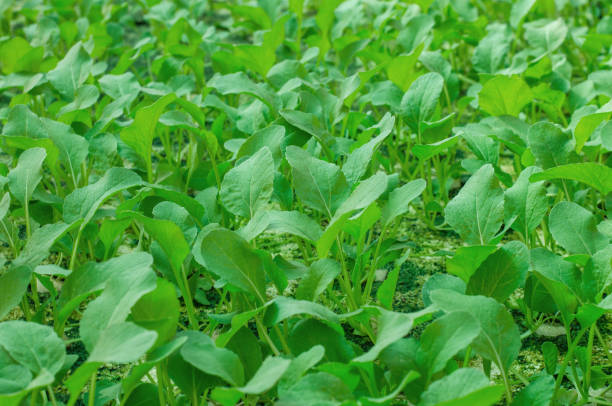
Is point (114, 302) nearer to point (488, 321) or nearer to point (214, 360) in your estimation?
point (214, 360)

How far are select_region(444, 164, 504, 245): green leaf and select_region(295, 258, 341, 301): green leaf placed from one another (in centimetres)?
19

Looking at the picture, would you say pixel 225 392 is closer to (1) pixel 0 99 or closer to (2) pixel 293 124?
(2) pixel 293 124

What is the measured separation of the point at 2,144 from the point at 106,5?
3.92 feet

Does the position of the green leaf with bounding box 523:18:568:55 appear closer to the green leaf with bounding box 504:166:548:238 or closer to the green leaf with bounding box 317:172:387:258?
the green leaf with bounding box 504:166:548:238

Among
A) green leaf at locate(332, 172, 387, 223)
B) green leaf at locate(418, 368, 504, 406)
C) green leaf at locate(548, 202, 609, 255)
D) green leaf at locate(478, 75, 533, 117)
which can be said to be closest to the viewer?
green leaf at locate(418, 368, 504, 406)

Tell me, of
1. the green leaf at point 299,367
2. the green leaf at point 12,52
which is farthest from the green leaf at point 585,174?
the green leaf at point 12,52

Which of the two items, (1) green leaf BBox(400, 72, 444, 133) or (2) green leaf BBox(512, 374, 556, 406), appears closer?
(2) green leaf BBox(512, 374, 556, 406)

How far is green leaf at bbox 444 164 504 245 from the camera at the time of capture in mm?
992

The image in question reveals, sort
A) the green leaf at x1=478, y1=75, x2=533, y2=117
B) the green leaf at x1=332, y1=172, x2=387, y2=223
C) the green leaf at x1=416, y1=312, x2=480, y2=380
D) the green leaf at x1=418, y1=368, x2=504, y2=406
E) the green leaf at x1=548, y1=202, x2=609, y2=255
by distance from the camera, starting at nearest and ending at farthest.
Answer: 1. the green leaf at x1=418, y1=368, x2=504, y2=406
2. the green leaf at x1=416, y1=312, x2=480, y2=380
3. the green leaf at x1=332, y1=172, x2=387, y2=223
4. the green leaf at x1=548, y1=202, x2=609, y2=255
5. the green leaf at x1=478, y1=75, x2=533, y2=117

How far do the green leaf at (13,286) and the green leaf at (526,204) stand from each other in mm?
669

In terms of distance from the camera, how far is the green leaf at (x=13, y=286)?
2.97 feet

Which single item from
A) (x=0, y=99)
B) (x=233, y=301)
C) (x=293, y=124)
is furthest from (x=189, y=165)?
(x=0, y=99)

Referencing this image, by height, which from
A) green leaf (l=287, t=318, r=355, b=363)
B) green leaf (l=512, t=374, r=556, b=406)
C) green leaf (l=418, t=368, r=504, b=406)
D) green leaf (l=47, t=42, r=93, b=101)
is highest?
green leaf (l=47, t=42, r=93, b=101)

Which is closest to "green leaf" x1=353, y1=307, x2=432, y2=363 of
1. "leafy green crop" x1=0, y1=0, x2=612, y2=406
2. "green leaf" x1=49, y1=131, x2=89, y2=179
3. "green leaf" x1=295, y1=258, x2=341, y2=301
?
"leafy green crop" x1=0, y1=0, x2=612, y2=406
